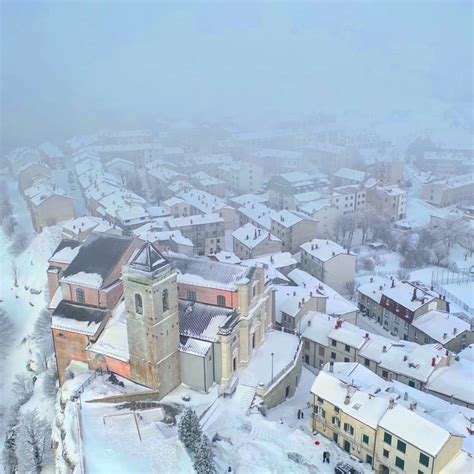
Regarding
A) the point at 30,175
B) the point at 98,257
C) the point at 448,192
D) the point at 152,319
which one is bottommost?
the point at 448,192

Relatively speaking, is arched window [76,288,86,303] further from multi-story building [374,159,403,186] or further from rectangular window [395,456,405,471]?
multi-story building [374,159,403,186]

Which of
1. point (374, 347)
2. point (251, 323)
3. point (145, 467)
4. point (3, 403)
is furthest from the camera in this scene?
point (3, 403)

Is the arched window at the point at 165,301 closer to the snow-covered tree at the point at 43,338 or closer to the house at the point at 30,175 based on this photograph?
the snow-covered tree at the point at 43,338

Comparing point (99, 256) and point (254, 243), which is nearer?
point (99, 256)

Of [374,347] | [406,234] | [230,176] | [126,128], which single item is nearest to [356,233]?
[406,234]

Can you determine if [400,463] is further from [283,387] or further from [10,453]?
[10,453]

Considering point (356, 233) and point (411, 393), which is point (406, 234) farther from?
point (411, 393)

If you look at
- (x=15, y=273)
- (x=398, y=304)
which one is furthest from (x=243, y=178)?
(x=398, y=304)
